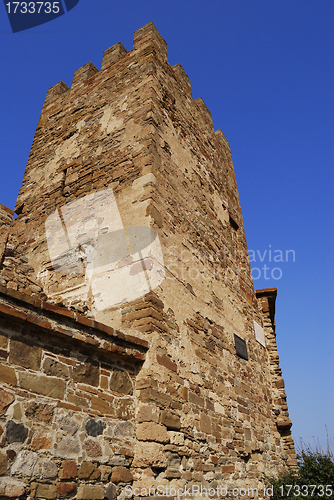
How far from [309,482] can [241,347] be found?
1.92 metres

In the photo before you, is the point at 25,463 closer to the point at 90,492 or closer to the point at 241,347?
the point at 90,492

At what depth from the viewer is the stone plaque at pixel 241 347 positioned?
538 centimetres

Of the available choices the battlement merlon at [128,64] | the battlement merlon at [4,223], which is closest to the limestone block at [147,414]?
the battlement merlon at [4,223]

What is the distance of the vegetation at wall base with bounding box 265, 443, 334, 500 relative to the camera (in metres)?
4.72

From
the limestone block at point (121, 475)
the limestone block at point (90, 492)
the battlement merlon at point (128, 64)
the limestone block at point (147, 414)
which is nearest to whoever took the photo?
the limestone block at point (90, 492)

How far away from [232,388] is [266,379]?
1.80 m

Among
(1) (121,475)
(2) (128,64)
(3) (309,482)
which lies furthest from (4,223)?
(3) (309,482)

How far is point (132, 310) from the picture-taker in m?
3.68

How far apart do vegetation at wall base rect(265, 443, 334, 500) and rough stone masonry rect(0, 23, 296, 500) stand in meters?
0.28

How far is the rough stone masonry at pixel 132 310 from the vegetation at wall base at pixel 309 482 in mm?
278

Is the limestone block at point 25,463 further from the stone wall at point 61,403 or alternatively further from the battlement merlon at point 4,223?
the battlement merlon at point 4,223

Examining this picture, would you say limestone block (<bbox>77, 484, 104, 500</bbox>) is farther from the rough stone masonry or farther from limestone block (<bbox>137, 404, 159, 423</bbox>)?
limestone block (<bbox>137, 404, 159, 423</bbox>)

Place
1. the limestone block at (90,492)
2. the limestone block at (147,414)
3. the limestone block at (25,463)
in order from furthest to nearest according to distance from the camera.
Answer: the limestone block at (147,414)
the limestone block at (90,492)
the limestone block at (25,463)

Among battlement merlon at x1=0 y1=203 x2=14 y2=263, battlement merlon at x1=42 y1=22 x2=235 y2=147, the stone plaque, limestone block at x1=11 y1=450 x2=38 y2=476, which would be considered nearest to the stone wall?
limestone block at x1=11 y1=450 x2=38 y2=476
